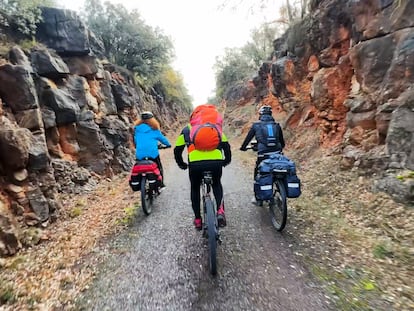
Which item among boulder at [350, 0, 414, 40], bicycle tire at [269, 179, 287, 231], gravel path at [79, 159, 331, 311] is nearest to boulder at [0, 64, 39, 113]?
gravel path at [79, 159, 331, 311]

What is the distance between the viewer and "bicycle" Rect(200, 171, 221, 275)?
3.74 meters

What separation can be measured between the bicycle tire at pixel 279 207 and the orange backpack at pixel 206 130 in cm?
149

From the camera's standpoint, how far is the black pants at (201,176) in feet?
13.8

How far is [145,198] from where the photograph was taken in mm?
6270

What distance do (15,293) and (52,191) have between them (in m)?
3.39

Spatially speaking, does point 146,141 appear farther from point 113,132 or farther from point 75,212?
point 113,132

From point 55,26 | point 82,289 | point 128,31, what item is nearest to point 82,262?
point 82,289

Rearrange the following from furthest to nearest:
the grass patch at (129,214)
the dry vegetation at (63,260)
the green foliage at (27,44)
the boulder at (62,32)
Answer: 1. the boulder at (62,32)
2. the green foliage at (27,44)
3. the grass patch at (129,214)
4. the dry vegetation at (63,260)

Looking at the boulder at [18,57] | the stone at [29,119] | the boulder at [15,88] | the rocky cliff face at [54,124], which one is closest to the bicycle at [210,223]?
the rocky cliff face at [54,124]

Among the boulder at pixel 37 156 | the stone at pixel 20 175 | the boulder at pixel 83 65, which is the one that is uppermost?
the boulder at pixel 83 65

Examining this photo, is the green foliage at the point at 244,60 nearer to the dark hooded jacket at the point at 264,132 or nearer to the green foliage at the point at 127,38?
the green foliage at the point at 127,38

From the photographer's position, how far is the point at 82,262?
14.8 feet

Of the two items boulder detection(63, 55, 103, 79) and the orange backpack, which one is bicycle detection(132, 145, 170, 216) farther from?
boulder detection(63, 55, 103, 79)

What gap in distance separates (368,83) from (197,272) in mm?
6284
